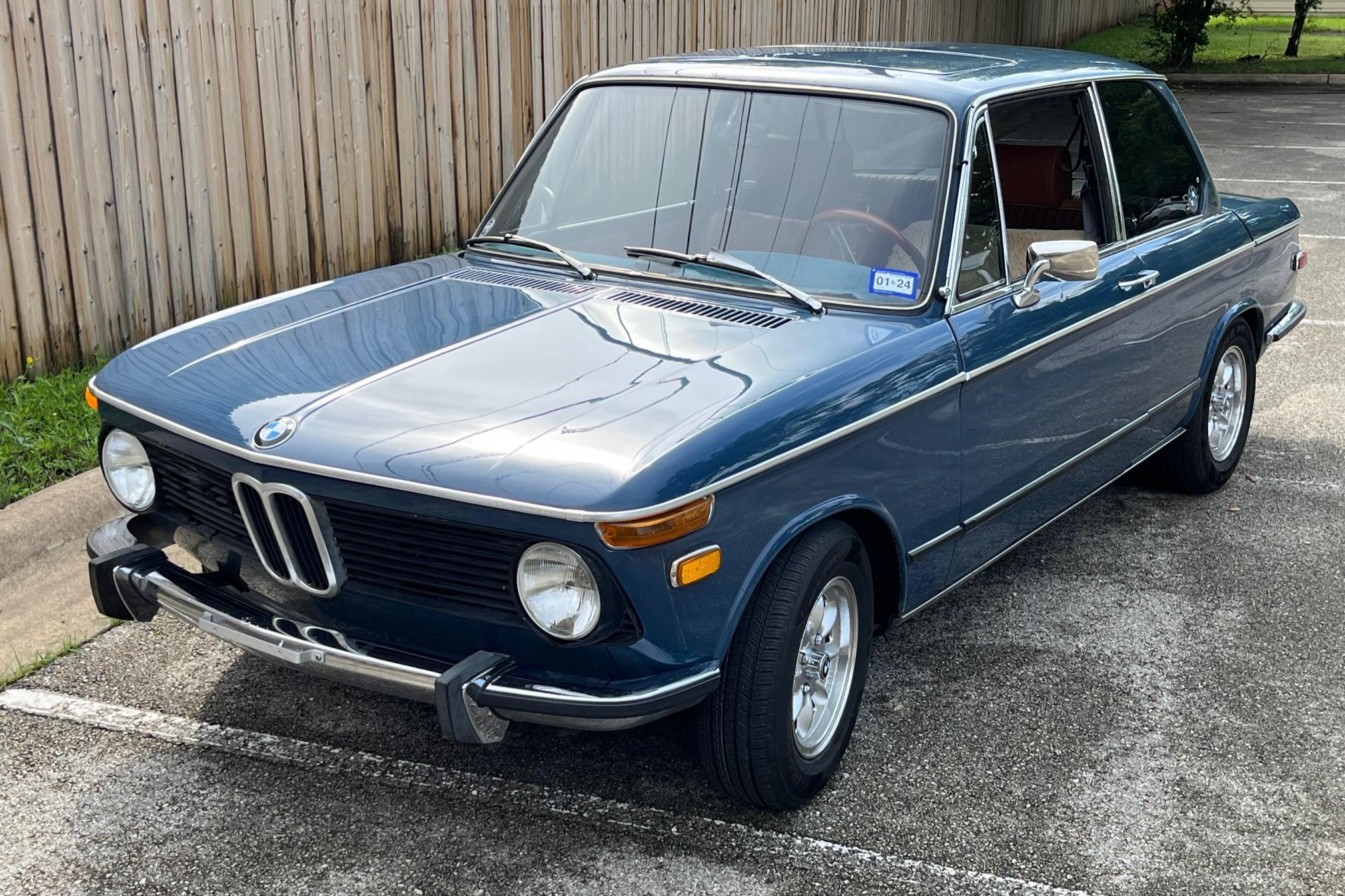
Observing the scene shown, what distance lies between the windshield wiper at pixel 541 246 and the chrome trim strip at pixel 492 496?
3.68ft

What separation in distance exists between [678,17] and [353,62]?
3.62m

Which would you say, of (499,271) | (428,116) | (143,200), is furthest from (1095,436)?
(428,116)

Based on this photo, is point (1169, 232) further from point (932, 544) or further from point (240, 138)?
point (240, 138)

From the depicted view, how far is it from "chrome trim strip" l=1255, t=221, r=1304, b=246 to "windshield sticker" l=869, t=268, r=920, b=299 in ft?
8.86

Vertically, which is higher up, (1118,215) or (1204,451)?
(1118,215)

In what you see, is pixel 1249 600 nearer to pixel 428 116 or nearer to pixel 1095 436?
pixel 1095 436

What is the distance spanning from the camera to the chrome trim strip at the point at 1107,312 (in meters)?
3.96

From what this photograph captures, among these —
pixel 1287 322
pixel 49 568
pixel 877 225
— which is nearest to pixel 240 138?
pixel 49 568

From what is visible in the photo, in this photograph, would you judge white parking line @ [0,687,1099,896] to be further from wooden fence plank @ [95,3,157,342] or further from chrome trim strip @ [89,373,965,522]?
wooden fence plank @ [95,3,157,342]

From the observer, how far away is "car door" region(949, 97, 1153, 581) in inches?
156

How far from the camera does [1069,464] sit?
4.56 metres

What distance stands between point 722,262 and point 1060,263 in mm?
1033

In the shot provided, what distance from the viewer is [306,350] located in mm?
3590

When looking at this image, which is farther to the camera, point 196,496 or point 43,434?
point 43,434
